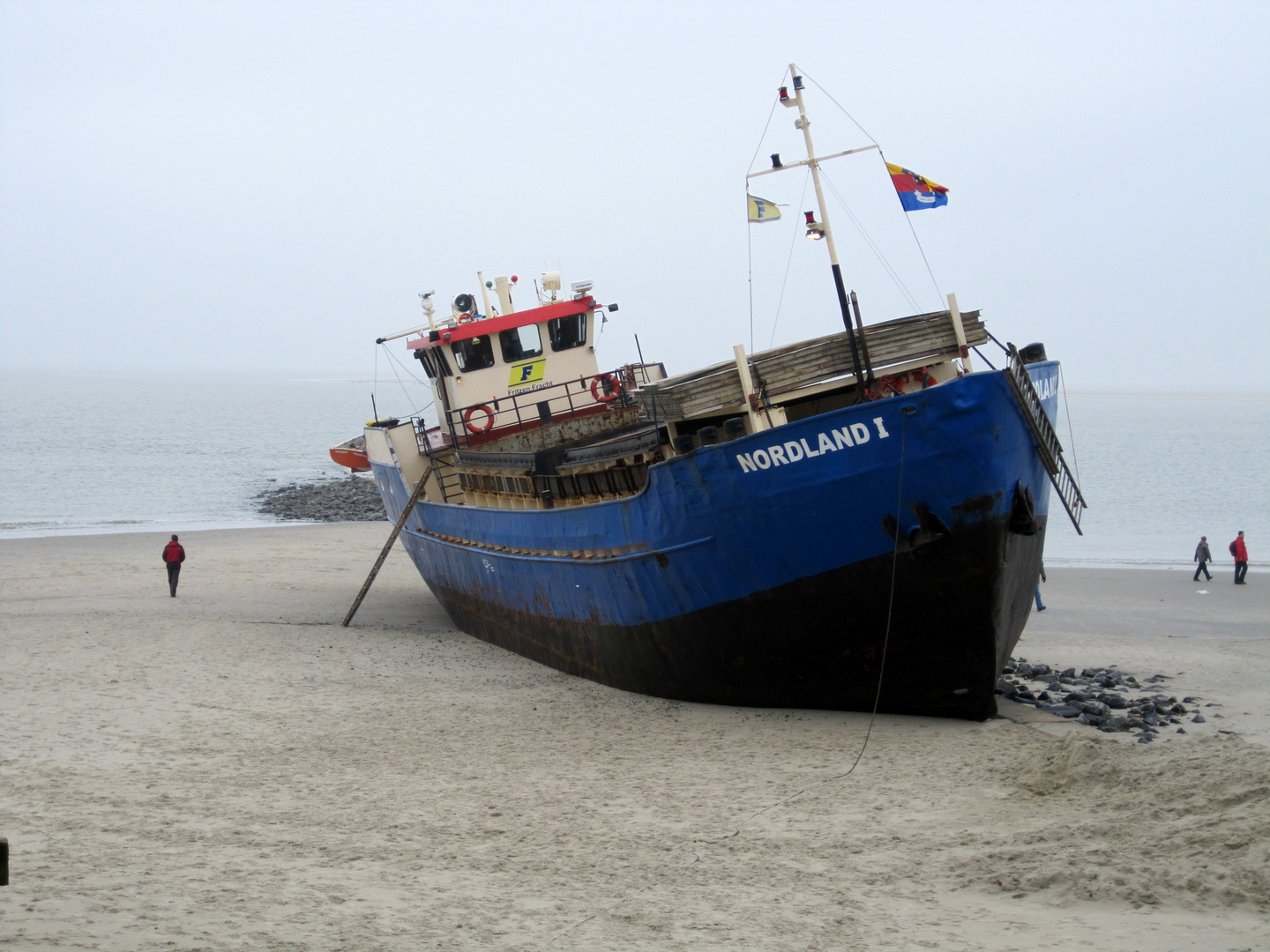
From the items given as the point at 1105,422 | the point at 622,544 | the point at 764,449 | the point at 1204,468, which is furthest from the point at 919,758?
the point at 1105,422

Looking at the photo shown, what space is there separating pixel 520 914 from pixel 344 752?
4.23 metres

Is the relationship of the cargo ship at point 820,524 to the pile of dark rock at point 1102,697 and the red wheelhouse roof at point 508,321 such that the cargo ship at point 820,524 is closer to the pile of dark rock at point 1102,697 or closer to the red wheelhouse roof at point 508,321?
the pile of dark rock at point 1102,697

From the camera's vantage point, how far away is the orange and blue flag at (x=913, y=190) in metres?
10.5

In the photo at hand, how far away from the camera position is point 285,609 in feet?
60.9

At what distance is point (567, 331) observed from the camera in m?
17.4

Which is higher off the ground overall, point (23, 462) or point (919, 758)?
point (23, 462)

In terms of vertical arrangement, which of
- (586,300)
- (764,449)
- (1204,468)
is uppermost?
(586,300)

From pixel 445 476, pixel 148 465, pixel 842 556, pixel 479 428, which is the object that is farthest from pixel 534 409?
pixel 148 465

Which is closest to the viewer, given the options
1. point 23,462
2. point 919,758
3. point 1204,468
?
point 919,758

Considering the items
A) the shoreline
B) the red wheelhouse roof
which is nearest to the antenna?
the red wheelhouse roof

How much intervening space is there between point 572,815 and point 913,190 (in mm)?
6893

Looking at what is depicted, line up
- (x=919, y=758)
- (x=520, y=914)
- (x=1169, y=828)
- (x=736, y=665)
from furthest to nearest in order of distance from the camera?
(x=736, y=665) → (x=919, y=758) → (x=1169, y=828) → (x=520, y=914)

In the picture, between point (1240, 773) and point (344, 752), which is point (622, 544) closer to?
point (344, 752)

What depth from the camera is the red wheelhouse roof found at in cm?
1669
